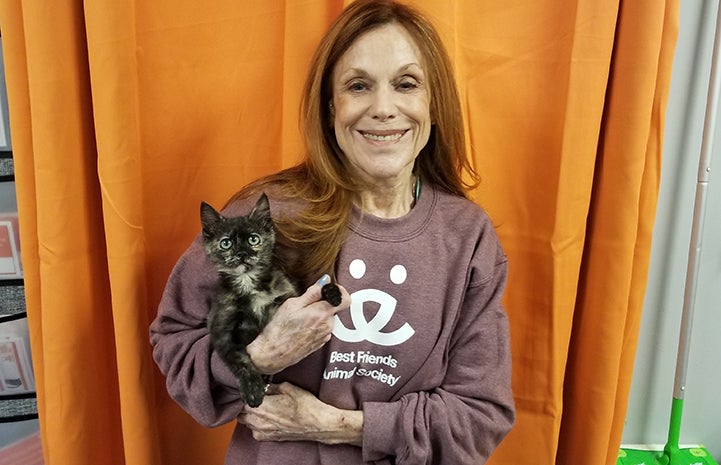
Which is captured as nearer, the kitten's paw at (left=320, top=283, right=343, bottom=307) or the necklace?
the kitten's paw at (left=320, top=283, right=343, bottom=307)

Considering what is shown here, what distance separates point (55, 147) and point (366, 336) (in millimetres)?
691

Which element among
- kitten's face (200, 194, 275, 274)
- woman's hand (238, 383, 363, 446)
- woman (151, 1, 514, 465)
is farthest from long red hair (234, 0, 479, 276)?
woman's hand (238, 383, 363, 446)

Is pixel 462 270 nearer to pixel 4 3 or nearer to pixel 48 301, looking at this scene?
pixel 48 301

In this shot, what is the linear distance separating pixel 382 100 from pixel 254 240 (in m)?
0.33

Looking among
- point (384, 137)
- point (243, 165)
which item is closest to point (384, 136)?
point (384, 137)

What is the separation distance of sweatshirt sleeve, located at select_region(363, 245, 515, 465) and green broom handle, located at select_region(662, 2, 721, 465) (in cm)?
58

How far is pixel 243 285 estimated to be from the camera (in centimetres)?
87

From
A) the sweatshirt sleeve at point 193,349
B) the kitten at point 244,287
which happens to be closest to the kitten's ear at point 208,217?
the kitten at point 244,287

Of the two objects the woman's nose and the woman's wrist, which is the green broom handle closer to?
the woman's nose

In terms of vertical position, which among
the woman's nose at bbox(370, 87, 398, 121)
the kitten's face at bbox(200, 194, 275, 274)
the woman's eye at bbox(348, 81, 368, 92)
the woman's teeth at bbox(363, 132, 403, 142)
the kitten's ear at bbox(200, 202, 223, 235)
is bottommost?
the kitten's face at bbox(200, 194, 275, 274)

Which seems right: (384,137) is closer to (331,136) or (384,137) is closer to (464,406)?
(331,136)

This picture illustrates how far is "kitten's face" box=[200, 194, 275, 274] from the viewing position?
2.75 ft

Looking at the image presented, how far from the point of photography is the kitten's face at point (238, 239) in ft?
2.75

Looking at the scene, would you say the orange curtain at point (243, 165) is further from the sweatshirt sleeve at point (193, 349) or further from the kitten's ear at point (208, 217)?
the kitten's ear at point (208, 217)
